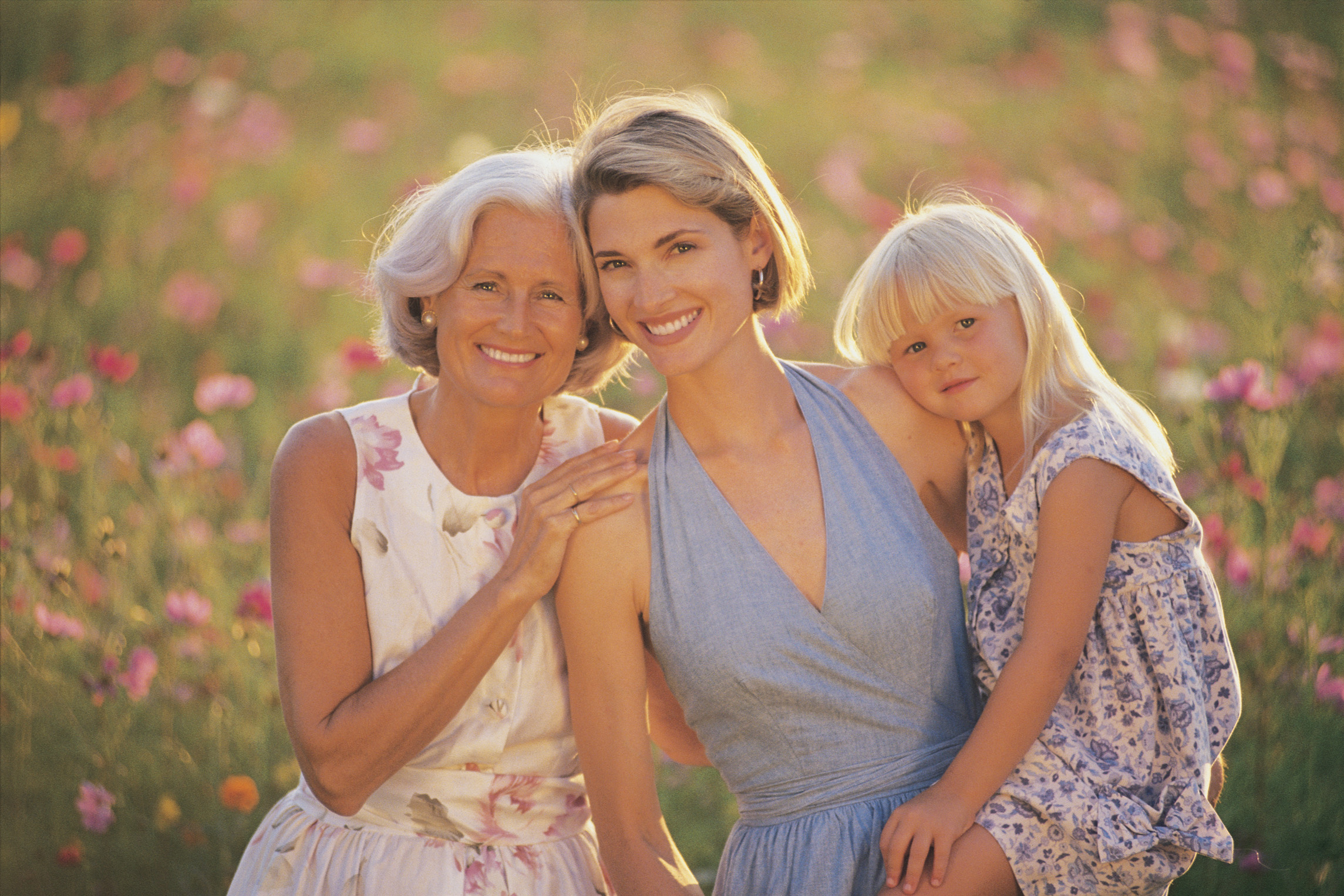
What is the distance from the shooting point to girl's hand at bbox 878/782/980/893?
2039mm

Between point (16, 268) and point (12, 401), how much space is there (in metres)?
1.08

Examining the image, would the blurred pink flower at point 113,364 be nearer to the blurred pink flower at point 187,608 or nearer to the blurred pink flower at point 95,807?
the blurred pink flower at point 187,608

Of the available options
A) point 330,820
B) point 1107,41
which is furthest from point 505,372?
point 1107,41

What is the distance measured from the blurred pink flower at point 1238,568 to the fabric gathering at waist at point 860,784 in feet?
4.17

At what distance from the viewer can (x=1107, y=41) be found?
5.82 m

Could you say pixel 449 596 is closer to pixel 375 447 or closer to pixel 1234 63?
pixel 375 447

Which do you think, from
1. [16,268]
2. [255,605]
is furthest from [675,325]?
[16,268]

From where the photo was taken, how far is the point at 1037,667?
2104 mm

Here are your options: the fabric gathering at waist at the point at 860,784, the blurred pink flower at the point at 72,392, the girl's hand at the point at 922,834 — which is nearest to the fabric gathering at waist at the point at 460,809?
the fabric gathering at waist at the point at 860,784

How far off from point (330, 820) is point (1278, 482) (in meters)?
3.09

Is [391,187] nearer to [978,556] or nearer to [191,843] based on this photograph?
[191,843]

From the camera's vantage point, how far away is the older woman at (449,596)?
2217 mm

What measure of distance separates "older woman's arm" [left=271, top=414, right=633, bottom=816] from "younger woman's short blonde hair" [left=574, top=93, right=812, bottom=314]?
1.78ft

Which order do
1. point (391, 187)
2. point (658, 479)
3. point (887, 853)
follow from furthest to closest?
point (391, 187) → point (658, 479) → point (887, 853)
